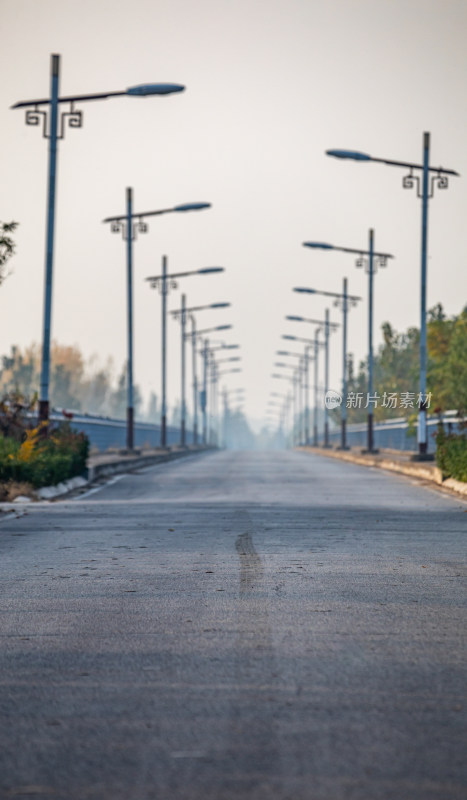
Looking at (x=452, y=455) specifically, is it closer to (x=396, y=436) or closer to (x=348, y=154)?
(x=348, y=154)

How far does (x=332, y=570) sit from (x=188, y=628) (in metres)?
3.39

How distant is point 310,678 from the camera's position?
629 centimetres

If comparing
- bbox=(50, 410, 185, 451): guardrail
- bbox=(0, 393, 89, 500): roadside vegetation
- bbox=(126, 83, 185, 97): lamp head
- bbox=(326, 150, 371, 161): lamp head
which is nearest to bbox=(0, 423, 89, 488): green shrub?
bbox=(0, 393, 89, 500): roadside vegetation

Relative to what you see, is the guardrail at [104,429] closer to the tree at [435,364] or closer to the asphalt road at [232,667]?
the tree at [435,364]

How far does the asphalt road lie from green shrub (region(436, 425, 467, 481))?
10122 mm

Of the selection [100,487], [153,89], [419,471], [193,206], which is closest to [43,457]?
[100,487]

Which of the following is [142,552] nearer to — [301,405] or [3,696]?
[3,696]

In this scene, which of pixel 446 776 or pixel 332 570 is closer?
pixel 446 776

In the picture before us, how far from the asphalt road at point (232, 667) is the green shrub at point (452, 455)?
1012 centimetres

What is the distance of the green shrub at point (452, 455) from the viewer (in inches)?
958

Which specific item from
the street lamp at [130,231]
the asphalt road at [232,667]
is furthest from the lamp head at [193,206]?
the asphalt road at [232,667]

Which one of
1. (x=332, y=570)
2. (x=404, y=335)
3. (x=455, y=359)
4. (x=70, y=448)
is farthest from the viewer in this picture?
(x=404, y=335)

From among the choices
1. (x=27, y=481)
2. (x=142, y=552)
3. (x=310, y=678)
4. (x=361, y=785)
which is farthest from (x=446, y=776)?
(x=27, y=481)

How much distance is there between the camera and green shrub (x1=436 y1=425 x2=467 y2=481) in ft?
79.9
